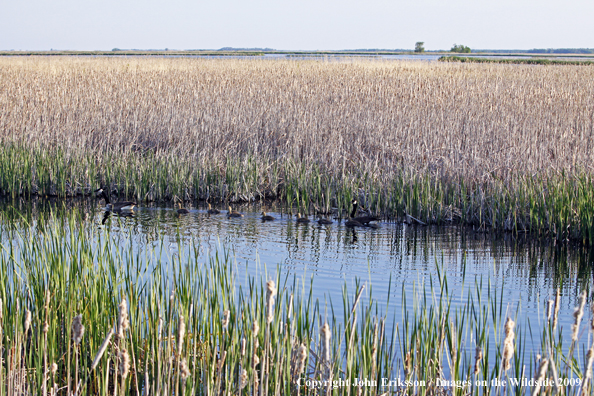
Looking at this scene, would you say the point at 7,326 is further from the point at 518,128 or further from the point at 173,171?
the point at 518,128

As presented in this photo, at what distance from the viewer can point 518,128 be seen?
1394 centimetres

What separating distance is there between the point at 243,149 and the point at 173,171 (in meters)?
2.49

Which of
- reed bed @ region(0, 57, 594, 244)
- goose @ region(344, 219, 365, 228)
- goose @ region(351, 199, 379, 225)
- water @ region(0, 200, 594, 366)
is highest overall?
reed bed @ region(0, 57, 594, 244)

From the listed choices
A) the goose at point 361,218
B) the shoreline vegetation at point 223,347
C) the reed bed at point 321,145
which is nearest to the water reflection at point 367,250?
the goose at point 361,218

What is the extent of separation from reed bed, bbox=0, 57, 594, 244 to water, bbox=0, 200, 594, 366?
625mm

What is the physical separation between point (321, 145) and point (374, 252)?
513 centimetres

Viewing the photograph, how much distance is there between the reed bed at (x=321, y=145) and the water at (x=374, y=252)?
625 millimetres

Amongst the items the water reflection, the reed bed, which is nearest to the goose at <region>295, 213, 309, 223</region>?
the water reflection

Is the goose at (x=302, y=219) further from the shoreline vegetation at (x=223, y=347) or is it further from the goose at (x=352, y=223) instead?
the shoreline vegetation at (x=223, y=347)

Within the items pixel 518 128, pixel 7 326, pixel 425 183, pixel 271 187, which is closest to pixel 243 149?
pixel 271 187

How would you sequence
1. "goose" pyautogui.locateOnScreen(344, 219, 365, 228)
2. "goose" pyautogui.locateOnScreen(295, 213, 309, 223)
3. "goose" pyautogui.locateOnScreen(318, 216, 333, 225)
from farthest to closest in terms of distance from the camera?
"goose" pyautogui.locateOnScreen(295, 213, 309, 223) → "goose" pyautogui.locateOnScreen(318, 216, 333, 225) → "goose" pyautogui.locateOnScreen(344, 219, 365, 228)

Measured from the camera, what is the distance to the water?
245 inches

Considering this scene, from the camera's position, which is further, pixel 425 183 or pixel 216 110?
pixel 216 110

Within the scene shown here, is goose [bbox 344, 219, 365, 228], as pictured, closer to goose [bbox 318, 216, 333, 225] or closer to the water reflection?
the water reflection
